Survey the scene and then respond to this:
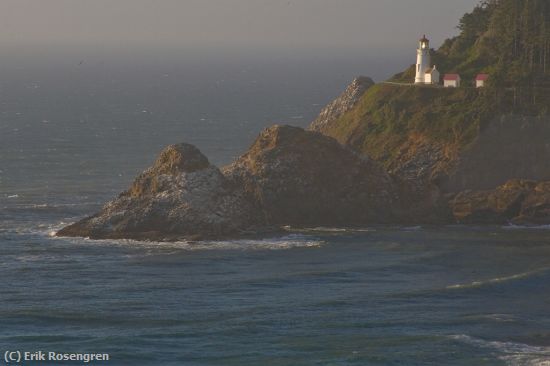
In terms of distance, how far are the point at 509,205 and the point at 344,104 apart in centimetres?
3217

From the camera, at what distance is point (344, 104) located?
14725 cm

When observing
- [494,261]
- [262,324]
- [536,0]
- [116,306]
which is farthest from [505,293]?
[536,0]

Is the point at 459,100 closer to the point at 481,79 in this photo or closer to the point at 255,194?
the point at 481,79

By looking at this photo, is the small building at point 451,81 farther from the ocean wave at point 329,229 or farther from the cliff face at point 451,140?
the ocean wave at point 329,229

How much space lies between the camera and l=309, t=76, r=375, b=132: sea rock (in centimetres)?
14625

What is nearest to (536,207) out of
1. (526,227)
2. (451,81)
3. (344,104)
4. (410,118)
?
(526,227)

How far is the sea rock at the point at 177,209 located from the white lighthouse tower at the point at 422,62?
33.4 metres

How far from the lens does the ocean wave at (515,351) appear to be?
78125 mm

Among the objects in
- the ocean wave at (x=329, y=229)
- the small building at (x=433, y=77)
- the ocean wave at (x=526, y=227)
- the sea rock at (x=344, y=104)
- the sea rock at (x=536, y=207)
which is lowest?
the ocean wave at (x=526, y=227)

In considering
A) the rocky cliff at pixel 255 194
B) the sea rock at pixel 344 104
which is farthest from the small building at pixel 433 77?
the rocky cliff at pixel 255 194

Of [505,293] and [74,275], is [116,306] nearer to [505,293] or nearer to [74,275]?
[74,275]

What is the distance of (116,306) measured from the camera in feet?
300

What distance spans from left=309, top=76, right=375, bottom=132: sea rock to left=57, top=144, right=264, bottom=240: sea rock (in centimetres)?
3202

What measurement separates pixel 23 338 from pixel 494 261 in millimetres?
37382
